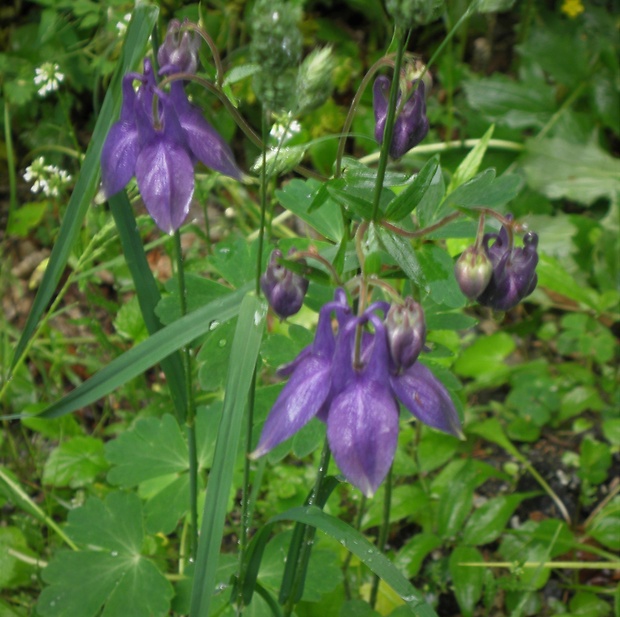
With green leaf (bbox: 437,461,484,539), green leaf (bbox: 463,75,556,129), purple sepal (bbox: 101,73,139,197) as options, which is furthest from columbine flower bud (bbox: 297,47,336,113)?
green leaf (bbox: 463,75,556,129)

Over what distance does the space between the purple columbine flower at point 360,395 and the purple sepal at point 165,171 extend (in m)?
0.32

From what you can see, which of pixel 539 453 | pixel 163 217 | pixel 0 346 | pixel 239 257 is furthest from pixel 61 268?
pixel 539 453

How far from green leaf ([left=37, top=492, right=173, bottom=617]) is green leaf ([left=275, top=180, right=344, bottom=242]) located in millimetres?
815

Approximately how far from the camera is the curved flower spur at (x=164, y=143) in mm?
1189

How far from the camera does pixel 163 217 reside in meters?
1.19

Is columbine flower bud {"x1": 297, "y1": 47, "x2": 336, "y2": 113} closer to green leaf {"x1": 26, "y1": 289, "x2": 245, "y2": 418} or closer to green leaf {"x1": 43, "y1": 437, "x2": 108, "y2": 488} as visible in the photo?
green leaf {"x1": 26, "y1": 289, "x2": 245, "y2": 418}

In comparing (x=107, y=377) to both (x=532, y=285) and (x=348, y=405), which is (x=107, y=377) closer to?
(x=348, y=405)

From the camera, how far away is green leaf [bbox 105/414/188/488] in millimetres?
1923

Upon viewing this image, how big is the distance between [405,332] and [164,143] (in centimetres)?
52

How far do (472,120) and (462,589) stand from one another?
87.3 inches

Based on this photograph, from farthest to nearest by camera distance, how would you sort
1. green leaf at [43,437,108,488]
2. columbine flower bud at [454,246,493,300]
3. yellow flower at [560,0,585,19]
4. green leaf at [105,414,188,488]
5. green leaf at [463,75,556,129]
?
yellow flower at [560,0,585,19], green leaf at [463,75,556,129], green leaf at [43,437,108,488], green leaf at [105,414,188,488], columbine flower bud at [454,246,493,300]

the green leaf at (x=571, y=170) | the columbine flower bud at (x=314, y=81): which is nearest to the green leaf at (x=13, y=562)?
the columbine flower bud at (x=314, y=81)

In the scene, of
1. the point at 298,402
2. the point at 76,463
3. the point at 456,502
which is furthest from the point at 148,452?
the point at 298,402

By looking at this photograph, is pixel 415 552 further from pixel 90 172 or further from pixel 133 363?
pixel 90 172
